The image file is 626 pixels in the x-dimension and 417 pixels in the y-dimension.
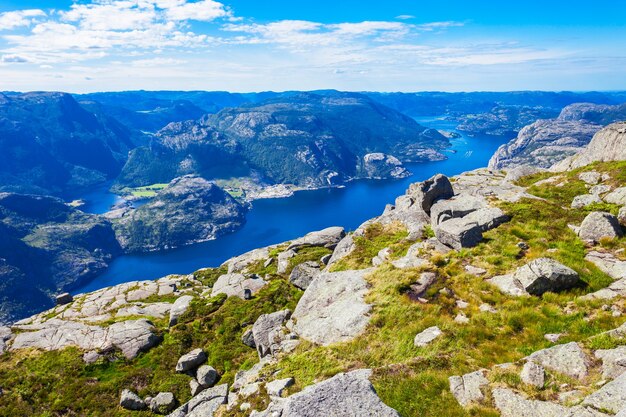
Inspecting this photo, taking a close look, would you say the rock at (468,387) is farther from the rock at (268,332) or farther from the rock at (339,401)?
the rock at (268,332)

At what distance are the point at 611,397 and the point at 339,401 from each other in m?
9.21

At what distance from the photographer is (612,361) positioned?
13.3m

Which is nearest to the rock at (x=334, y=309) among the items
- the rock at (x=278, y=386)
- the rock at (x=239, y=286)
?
the rock at (x=278, y=386)

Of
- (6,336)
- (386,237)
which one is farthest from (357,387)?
(6,336)

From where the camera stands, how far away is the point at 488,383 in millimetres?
13844

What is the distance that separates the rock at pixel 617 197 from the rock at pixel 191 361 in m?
40.1

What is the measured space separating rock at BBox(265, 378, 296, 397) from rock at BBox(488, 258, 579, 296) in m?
13.6

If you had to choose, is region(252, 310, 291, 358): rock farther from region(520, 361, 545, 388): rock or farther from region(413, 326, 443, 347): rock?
region(520, 361, 545, 388): rock

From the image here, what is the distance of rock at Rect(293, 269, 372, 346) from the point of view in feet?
71.2

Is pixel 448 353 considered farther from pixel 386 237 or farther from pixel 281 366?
pixel 386 237

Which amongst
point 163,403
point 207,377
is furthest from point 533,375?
point 163,403

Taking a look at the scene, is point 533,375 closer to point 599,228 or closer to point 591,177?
point 599,228

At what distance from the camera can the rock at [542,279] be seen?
1927 cm

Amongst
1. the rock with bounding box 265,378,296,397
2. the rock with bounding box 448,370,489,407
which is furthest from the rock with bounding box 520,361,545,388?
the rock with bounding box 265,378,296,397
